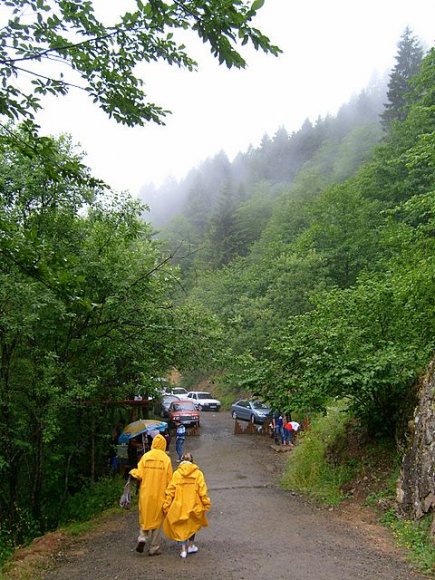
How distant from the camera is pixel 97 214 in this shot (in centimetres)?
1079

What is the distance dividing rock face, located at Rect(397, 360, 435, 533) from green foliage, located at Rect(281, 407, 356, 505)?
194 centimetres

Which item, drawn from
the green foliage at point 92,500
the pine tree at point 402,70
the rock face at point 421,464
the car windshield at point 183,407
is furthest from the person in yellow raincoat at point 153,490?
the pine tree at point 402,70

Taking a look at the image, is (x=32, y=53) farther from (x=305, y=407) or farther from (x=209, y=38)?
(x=305, y=407)

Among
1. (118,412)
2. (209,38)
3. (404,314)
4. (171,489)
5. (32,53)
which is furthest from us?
(118,412)

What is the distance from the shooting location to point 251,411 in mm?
25812

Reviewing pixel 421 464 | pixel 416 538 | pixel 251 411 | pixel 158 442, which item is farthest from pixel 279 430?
A: pixel 158 442

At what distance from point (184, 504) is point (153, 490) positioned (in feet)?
1.51

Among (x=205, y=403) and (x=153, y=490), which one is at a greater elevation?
(x=153, y=490)

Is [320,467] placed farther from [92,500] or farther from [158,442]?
[158,442]

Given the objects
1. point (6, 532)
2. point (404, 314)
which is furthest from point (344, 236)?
point (6, 532)

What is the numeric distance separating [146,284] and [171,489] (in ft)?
16.7

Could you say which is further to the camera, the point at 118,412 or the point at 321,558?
the point at 118,412

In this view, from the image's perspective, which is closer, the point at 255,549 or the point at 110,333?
the point at 255,549

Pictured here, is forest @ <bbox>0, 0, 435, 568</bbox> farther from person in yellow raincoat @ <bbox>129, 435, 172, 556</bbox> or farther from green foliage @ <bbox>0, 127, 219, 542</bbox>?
person in yellow raincoat @ <bbox>129, 435, 172, 556</bbox>
